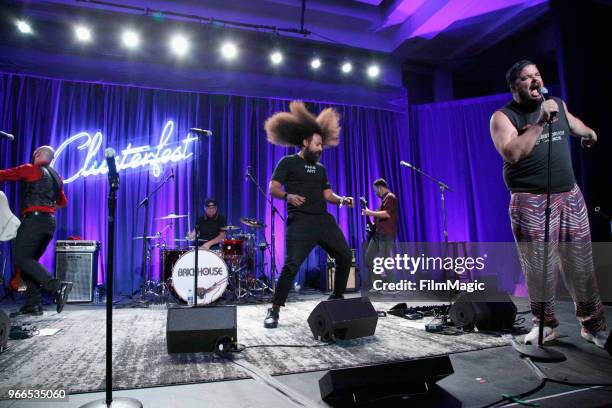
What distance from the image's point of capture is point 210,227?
7172 mm

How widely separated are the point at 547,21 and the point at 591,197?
4.56 meters

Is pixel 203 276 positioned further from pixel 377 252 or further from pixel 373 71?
pixel 373 71

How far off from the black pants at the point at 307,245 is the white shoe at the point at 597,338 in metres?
2.00

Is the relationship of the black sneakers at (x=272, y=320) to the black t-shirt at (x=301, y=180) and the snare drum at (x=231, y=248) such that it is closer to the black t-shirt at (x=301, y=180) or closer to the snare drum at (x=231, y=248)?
the black t-shirt at (x=301, y=180)

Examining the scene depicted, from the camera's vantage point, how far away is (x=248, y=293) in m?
6.57

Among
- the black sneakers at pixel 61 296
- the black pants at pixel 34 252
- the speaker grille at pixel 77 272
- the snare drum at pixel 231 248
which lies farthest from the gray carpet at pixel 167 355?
the speaker grille at pixel 77 272

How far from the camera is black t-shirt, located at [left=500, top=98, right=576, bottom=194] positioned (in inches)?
113

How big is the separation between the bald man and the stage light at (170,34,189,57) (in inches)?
147

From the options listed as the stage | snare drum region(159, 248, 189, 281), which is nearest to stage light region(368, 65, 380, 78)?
snare drum region(159, 248, 189, 281)

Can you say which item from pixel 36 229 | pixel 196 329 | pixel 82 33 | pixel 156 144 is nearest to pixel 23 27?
pixel 82 33

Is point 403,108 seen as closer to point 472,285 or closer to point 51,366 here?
point 472,285

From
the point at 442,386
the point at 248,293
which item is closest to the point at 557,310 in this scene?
the point at 442,386

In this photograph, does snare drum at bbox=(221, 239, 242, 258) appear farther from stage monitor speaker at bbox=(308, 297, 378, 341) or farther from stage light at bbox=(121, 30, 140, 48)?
stage light at bbox=(121, 30, 140, 48)

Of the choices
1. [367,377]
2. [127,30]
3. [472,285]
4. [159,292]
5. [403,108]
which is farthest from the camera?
[403,108]
